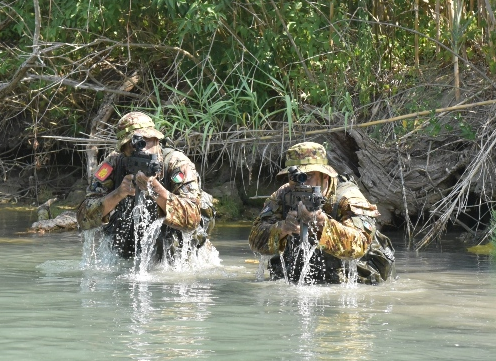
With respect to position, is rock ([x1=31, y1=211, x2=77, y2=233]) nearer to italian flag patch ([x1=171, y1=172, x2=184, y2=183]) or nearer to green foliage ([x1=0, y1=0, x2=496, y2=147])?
green foliage ([x1=0, y1=0, x2=496, y2=147])

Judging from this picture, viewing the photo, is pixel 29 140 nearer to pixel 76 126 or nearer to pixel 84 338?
pixel 76 126

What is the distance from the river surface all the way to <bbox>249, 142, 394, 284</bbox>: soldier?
13cm

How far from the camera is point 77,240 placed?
9.50m

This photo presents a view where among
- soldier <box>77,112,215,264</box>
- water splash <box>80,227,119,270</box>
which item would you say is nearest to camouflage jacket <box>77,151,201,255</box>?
soldier <box>77,112,215,264</box>

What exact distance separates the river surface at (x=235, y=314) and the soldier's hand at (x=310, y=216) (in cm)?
45

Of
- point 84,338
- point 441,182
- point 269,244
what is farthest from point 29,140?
point 84,338

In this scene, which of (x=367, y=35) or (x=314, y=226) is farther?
(x=367, y=35)

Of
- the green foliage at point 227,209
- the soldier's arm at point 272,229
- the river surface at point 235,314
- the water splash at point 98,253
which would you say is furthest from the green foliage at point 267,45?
the soldier's arm at point 272,229

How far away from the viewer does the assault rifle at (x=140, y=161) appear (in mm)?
6727

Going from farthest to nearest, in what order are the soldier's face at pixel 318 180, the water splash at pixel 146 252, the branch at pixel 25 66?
the branch at pixel 25 66, the water splash at pixel 146 252, the soldier's face at pixel 318 180

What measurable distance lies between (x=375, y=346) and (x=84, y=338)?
1.35 m

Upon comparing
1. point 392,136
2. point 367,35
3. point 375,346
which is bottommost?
point 375,346

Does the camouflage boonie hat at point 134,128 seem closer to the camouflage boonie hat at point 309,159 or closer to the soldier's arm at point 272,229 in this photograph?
the soldier's arm at point 272,229

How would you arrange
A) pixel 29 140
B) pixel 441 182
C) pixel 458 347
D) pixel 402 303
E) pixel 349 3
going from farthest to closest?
pixel 29 140 → pixel 349 3 → pixel 441 182 → pixel 402 303 → pixel 458 347
